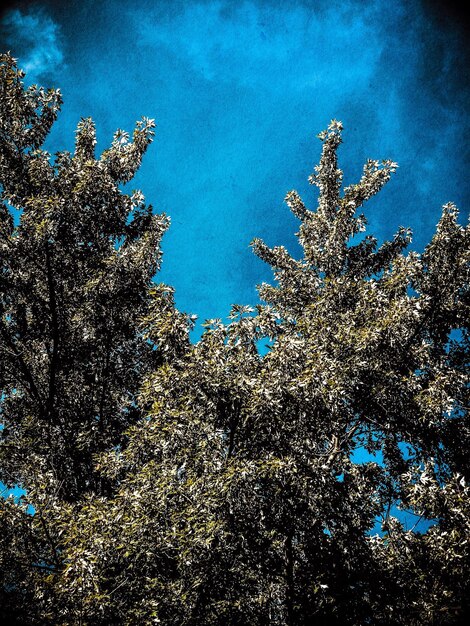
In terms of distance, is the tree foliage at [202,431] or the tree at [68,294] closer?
the tree foliage at [202,431]

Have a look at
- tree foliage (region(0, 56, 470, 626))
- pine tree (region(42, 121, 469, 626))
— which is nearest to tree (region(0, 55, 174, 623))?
tree foliage (region(0, 56, 470, 626))

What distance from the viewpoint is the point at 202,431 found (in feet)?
27.3

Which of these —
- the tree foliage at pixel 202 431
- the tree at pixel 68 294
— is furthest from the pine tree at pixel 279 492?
the tree at pixel 68 294

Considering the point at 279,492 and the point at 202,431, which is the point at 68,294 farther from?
the point at 279,492

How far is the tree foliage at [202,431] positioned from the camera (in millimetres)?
7559

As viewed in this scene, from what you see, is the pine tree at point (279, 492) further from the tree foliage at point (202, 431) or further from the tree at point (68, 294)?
the tree at point (68, 294)

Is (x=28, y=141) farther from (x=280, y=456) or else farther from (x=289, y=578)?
(x=289, y=578)

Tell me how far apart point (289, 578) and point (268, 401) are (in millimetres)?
3651

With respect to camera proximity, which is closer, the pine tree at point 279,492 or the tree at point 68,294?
the pine tree at point 279,492

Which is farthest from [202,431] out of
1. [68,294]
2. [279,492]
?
[68,294]

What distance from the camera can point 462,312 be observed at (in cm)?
1290

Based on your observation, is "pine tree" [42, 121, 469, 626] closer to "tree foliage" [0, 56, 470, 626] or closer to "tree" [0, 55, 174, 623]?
"tree foliage" [0, 56, 470, 626]

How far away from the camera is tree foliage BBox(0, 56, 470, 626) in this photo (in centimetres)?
756

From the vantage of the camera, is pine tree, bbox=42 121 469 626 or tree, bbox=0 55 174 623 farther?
tree, bbox=0 55 174 623
